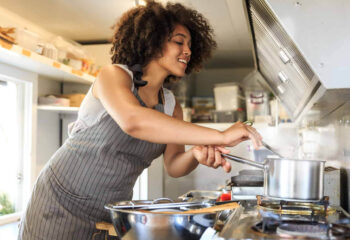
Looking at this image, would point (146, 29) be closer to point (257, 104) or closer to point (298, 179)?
point (298, 179)

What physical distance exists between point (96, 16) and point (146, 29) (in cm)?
192

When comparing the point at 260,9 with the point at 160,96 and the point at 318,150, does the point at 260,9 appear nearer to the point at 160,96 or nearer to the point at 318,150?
the point at 160,96

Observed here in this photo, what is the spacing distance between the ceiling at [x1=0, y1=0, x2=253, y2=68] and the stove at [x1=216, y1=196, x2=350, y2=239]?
5.33 feet

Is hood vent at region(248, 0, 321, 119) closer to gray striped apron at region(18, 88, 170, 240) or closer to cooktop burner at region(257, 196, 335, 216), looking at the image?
cooktop burner at region(257, 196, 335, 216)

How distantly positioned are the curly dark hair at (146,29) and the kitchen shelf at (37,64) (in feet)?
3.35

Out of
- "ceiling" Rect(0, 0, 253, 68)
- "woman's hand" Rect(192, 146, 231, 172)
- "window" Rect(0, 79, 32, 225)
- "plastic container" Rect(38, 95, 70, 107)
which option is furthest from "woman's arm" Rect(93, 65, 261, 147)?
"plastic container" Rect(38, 95, 70, 107)

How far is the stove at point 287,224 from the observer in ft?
2.78

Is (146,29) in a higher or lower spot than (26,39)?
lower

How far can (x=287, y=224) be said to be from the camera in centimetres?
94

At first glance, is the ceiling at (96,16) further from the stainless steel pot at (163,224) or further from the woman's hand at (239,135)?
the stainless steel pot at (163,224)

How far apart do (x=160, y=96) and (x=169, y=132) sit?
19.7 inches

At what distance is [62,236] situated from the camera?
134 cm

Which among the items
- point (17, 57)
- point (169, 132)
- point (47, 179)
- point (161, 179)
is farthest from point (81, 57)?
point (169, 132)

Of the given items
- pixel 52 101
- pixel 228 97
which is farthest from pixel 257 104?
pixel 52 101
